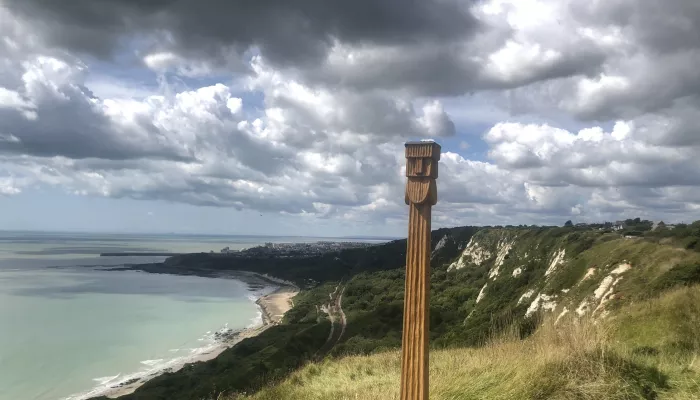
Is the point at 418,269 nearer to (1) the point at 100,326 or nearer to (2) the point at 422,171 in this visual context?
(2) the point at 422,171

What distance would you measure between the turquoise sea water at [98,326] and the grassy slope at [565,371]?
30.6 m

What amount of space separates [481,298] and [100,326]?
37975 millimetres

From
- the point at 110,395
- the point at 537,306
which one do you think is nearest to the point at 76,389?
the point at 110,395

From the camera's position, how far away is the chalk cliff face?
→ 21031 millimetres

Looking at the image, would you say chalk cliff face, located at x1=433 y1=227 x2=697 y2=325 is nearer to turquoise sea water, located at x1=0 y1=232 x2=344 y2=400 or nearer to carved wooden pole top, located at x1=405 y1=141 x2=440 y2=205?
carved wooden pole top, located at x1=405 y1=141 x2=440 y2=205

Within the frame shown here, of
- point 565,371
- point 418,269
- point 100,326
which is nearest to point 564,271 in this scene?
point 565,371

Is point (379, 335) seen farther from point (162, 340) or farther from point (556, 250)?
point (162, 340)

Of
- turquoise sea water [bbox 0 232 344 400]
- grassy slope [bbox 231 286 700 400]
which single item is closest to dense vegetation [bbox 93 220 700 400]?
grassy slope [bbox 231 286 700 400]

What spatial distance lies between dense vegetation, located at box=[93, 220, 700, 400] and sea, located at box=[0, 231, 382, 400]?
7233 millimetres

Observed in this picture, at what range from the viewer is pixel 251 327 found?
5541 cm

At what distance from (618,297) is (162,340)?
40.4m

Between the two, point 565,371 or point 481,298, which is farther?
point 481,298

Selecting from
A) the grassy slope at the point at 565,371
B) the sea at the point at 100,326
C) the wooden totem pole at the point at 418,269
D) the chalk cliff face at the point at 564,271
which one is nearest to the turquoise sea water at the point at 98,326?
the sea at the point at 100,326

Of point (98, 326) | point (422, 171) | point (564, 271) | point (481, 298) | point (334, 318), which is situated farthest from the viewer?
point (98, 326)
